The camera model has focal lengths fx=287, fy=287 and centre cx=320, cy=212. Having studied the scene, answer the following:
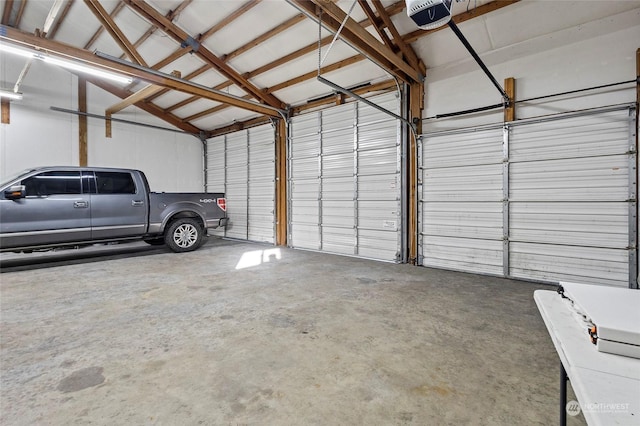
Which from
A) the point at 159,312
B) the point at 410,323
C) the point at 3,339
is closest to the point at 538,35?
the point at 410,323

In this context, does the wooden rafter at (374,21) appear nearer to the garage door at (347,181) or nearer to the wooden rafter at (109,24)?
the garage door at (347,181)

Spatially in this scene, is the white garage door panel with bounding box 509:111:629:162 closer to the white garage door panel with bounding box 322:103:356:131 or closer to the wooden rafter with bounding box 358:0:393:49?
the wooden rafter with bounding box 358:0:393:49

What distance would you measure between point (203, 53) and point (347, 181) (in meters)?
4.27

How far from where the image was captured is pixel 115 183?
584 cm

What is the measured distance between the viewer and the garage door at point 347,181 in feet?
20.1

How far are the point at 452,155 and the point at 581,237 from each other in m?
2.29

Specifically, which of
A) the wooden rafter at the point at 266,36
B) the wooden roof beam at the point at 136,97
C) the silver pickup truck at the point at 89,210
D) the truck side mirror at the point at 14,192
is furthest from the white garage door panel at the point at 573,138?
the truck side mirror at the point at 14,192

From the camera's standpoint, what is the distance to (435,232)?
5.58 meters

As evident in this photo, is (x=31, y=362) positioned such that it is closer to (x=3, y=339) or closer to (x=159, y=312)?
(x=3, y=339)

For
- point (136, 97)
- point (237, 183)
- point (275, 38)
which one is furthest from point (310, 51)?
point (237, 183)

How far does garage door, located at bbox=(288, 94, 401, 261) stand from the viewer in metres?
6.14

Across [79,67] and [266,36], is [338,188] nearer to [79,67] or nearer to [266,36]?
[266,36]

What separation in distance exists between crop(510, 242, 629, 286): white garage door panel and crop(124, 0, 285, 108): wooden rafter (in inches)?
256

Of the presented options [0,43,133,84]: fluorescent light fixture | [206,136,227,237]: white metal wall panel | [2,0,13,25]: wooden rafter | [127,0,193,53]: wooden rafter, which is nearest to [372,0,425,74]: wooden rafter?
[127,0,193,53]: wooden rafter
